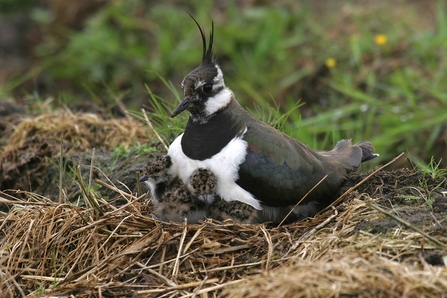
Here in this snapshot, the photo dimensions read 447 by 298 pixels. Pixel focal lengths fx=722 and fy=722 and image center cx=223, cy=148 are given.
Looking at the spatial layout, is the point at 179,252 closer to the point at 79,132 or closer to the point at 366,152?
the point at 366,152

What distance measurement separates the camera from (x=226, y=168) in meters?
5.09

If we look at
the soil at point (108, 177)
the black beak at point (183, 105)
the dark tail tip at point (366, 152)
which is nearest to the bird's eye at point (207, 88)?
the black beak at point (183, 105)

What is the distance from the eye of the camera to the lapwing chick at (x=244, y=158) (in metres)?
5.11

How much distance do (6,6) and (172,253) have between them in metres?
9.30

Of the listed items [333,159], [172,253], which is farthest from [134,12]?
[172,253]

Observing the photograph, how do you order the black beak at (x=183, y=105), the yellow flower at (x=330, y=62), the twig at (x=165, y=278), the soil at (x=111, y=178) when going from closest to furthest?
the twig at (x=165, y=278) → the soil at (x=111, y=178) → the black beak at (x=183, y=105) → the yellow flower at (x=330, y=62)

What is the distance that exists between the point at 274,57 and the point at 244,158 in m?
5.71

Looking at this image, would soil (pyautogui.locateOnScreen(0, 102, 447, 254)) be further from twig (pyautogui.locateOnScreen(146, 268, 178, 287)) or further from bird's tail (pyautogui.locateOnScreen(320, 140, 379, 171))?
twig (pyautogui.locateOnScreen(146, 268, 178, 287))

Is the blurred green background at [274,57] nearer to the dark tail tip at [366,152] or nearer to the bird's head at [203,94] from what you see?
the dark tail tip at [366,152]

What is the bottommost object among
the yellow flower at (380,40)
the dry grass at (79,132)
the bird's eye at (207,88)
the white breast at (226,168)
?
the yellow flower at (380,40)

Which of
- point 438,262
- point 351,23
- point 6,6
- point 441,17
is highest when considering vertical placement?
point 438,262

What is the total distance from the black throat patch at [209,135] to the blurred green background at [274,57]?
326 centimetres

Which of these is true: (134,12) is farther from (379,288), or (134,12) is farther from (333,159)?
(379,288)

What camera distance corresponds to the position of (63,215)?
504cm
